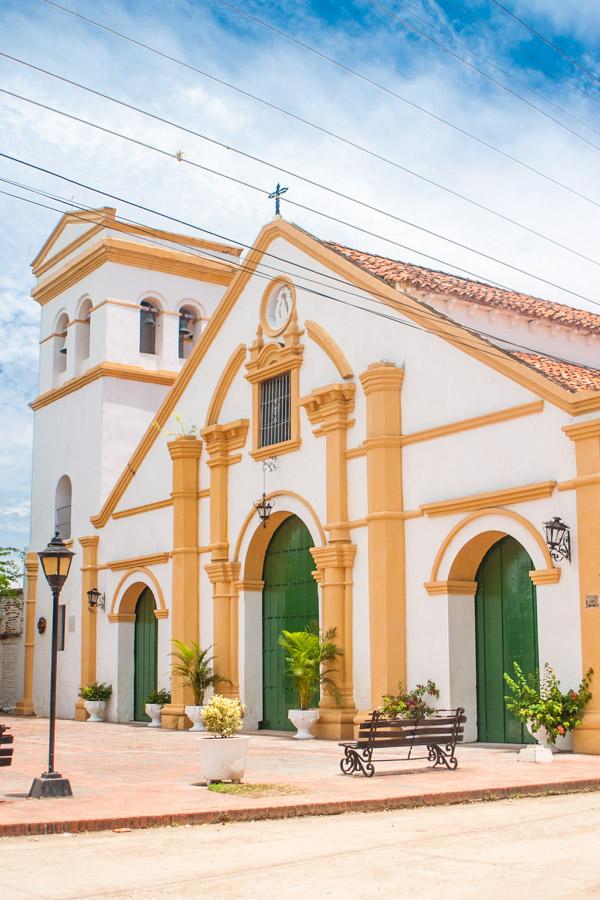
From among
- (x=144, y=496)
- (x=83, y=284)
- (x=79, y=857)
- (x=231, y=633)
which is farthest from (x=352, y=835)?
(x=83, y=284)

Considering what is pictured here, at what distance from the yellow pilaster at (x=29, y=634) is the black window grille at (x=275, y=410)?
11.8 m

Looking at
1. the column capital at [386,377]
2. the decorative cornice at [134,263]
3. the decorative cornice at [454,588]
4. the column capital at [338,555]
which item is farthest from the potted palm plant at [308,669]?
the decorative cornice at [134,263]

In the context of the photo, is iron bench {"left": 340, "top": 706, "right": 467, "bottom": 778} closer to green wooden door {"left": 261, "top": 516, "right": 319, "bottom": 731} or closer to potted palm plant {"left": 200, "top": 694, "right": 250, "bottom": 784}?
potted palm plant {"left": 200, "top": 694, "right": 250, "bottom": 784}

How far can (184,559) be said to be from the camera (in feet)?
82.8

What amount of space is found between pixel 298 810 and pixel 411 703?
7856mm

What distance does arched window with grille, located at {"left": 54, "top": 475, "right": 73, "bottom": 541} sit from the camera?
32.2m

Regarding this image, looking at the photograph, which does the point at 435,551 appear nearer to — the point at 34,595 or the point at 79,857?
the point at 79,857

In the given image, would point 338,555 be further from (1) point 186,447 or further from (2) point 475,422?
(1) point 186,447

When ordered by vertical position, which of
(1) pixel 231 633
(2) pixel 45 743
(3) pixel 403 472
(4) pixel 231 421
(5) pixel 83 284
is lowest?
(2) pixel 45 743

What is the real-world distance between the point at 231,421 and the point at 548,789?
13433mm

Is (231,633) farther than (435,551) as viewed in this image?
Yes

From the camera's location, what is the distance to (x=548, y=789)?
41.4ft

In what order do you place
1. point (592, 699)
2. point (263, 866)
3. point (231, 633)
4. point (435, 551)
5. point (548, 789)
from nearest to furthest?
point (263, 866), point (548, 789), point (592, 699), point (435, 551), point (231, 633)

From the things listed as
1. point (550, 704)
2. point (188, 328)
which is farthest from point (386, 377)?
point (188, 328)
